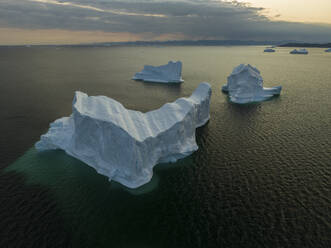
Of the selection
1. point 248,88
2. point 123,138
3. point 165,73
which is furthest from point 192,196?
point 165,73

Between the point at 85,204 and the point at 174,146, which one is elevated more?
the point at 174,146

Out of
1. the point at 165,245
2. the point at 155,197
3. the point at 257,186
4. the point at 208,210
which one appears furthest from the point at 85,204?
the point at 257,186

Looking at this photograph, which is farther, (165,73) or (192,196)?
(165,73)

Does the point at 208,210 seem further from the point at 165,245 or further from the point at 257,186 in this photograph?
the point at 257,186

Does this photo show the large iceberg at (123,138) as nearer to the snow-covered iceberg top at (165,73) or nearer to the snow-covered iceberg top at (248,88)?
the snow-covered iceberg top at (248,88)

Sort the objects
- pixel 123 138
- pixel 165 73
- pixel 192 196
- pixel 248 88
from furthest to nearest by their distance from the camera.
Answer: pixel 165 73 < pixel 248 88 < pixel 123 138 < pixel 192 196

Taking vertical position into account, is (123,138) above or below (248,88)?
below

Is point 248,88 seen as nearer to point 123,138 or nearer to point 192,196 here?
point 192,196

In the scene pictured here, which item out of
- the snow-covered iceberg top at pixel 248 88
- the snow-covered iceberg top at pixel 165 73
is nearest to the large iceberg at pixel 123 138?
the snow-covered iceberg top at pixel 248 88
